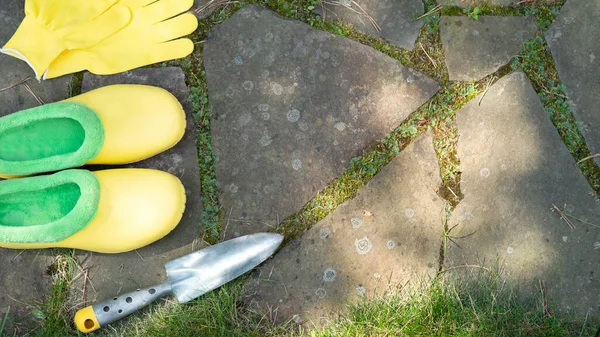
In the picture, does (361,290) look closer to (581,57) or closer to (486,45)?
(486,45)

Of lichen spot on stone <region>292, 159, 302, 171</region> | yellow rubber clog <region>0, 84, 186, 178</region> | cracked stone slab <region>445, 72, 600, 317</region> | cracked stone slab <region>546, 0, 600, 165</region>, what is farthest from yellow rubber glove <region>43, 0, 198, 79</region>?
cracked stone slab <region>546, 0, 600, 165</region>

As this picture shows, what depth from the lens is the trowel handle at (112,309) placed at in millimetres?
1952

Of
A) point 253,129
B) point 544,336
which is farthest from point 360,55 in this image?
point 544,336

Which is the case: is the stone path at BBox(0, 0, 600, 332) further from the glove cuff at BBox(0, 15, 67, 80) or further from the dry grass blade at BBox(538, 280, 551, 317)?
the glove cuff at BBox(0, 15, 67, 80)

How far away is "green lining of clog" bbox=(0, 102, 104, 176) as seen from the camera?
1.89 metres

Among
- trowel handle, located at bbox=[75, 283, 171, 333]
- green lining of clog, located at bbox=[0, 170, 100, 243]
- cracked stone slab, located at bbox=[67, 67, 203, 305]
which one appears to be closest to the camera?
green lining of clog, located at bbox=[0, 170, 100, 243]

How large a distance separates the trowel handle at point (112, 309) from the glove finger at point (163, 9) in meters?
0.98

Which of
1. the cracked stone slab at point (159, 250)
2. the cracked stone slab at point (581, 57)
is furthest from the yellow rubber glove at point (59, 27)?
the cracked stone slab at point (581, 57)

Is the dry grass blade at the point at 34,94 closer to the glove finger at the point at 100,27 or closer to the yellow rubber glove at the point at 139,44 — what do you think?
the yellow rubber glove at the point at 139,44

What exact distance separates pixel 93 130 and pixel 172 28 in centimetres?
49

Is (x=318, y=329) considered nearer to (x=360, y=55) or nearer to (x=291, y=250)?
(x=291, y=250)

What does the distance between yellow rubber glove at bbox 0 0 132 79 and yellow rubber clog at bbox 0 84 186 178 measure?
19cm

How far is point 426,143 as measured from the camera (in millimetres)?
2086

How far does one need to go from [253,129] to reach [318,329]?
2.48 ft
